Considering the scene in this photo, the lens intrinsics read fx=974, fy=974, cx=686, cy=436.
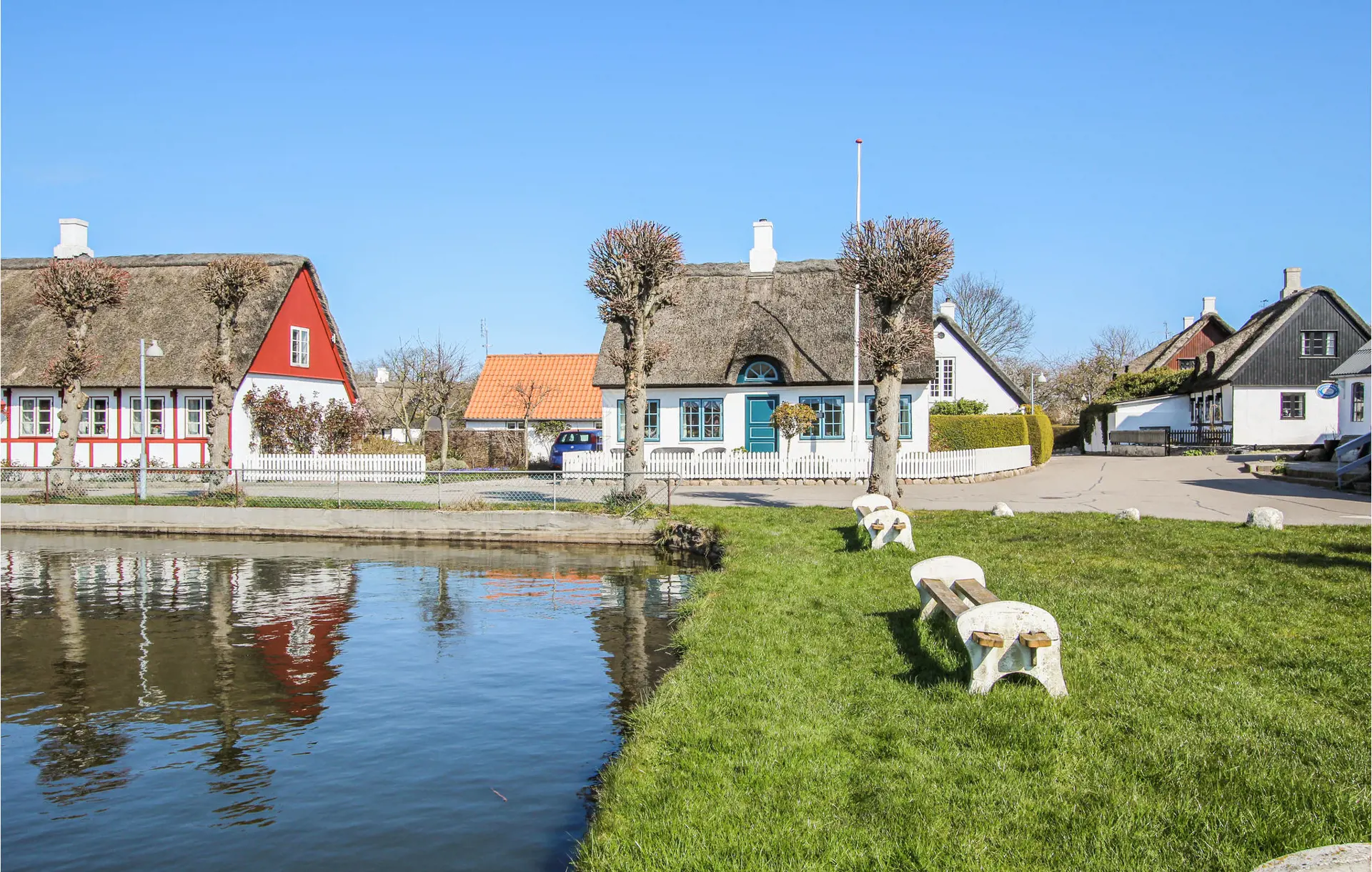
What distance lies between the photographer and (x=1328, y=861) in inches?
128

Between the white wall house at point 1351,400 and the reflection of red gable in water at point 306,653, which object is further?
the white wall house at point 1351,400

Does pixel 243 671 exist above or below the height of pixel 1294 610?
below

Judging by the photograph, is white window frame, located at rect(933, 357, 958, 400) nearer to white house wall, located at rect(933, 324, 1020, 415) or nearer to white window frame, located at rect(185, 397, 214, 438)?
white house wall, located at rect(933, 324, 1020, 415)

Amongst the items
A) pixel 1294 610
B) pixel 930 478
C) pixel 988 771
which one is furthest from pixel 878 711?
pixel 930 478

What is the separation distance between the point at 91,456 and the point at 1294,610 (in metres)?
34.6

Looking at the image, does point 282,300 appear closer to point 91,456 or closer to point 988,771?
point 91,456

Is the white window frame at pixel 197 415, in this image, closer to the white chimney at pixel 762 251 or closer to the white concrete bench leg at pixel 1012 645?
the white chimney at pixel 762 251

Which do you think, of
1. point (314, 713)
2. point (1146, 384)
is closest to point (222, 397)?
point (314, 713)

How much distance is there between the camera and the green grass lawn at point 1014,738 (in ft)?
15.4

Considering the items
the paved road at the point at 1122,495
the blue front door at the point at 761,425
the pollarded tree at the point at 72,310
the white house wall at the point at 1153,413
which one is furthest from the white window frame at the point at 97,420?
the white house wall at the point at 1153,413

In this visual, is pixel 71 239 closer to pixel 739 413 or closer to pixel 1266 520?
pixel 739 413

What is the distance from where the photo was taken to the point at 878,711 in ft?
21.9

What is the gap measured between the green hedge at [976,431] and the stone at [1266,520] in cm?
1965

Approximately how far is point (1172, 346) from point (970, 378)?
1990 cm
